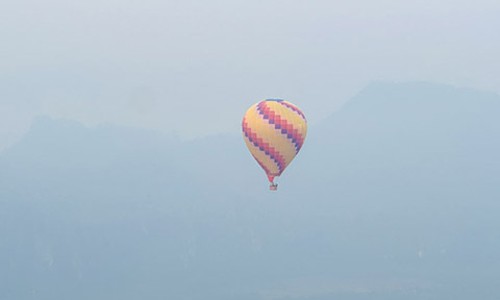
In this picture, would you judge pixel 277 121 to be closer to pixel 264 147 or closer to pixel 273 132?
pixel 273 132

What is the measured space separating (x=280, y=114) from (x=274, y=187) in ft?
32.6

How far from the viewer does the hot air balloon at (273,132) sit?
113312mm

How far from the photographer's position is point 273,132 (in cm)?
11344

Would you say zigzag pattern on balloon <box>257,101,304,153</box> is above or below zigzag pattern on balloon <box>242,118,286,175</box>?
above

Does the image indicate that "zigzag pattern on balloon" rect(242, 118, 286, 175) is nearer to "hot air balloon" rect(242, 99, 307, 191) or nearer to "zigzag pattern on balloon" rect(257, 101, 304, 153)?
"hot air balloon" rect(242, 99, 307, 191)

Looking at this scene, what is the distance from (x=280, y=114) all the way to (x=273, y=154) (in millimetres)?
5270

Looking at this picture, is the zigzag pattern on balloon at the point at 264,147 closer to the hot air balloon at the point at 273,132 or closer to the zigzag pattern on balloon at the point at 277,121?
the hot air balloon at the point at 273,132

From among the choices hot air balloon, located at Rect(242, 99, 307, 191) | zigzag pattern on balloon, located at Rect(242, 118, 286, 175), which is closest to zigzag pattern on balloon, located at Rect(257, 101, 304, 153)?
hot air balloon, located at Rect(242, 99, 307, 191)

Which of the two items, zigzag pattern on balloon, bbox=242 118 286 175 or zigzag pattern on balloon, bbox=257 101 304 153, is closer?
zigzag pattern on balloon, bbox=257 101 304 153

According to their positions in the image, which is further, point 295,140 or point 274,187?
point 295,140

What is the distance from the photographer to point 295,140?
116 m

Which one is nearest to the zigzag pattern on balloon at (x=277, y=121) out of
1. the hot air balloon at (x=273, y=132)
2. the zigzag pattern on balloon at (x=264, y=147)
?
the hot air balloon at (x=273, y=132)

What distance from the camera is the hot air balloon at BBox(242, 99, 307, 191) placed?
372 feet

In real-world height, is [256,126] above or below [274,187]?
above
